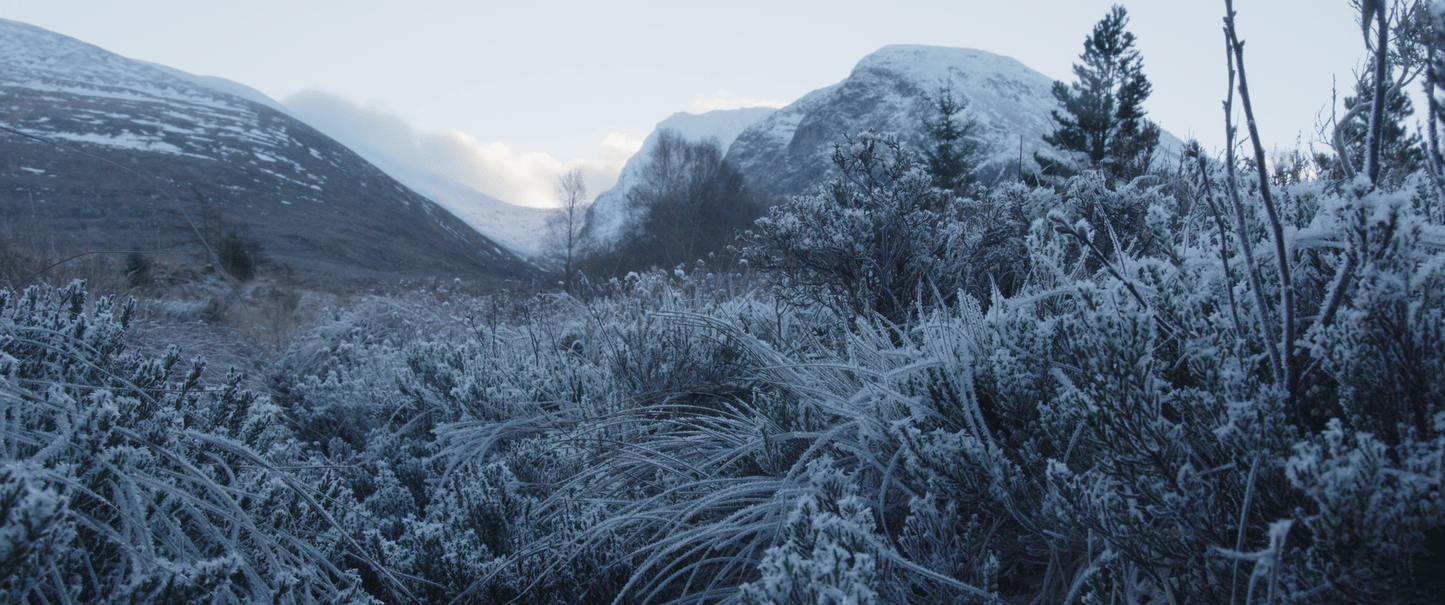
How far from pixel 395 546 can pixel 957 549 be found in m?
1.42

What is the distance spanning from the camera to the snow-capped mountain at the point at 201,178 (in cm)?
3725

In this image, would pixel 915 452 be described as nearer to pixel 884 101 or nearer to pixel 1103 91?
pixel 1103 91

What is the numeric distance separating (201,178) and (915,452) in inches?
2359

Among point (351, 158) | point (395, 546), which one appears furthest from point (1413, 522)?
point (351, 158)

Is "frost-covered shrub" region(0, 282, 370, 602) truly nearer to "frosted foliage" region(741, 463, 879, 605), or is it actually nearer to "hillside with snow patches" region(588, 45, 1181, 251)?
"frosted foliage" region(741, 463, 879, 605)

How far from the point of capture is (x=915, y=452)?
1.28 m

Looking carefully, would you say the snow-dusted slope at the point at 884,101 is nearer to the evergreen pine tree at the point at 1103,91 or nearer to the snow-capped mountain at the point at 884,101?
the snow-capped mountain at the point at 884,101

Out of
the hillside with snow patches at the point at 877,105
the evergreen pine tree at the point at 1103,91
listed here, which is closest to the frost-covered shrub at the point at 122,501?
the evergreen pine tree at the point at 1103,91

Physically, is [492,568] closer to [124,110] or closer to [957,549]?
[957,549]

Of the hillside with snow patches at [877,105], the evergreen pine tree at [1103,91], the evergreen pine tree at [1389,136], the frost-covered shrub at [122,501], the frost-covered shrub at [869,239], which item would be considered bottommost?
the frost-covered shrub at [122,501]

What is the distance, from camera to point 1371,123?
78 centimetres

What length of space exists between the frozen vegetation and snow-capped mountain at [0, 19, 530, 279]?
33984mm

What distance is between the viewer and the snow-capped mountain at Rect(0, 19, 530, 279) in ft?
122

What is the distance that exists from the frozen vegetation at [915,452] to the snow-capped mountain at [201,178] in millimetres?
33984
